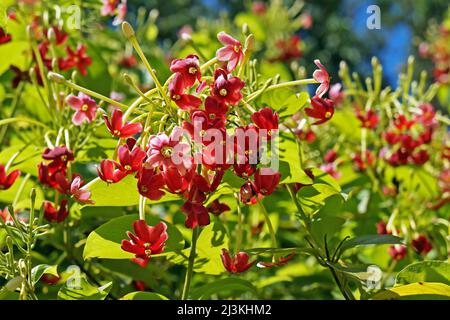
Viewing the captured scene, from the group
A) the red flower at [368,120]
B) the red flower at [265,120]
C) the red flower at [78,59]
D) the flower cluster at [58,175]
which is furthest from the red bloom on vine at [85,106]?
the red flower at [368,120]

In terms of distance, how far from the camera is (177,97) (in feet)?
2.78

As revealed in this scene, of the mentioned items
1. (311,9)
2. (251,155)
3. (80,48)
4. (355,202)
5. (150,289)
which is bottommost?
(150,289)

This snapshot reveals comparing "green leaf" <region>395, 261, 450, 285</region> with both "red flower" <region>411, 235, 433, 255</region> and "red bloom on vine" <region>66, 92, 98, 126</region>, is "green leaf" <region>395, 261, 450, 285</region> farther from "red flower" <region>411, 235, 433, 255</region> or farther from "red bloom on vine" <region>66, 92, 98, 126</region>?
"red bloom on vine" <region>66, 92, 98, 126</region>

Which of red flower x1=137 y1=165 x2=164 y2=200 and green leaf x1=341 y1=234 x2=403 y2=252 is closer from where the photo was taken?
red flower x1=137 y1=165 x2=164 y2=200

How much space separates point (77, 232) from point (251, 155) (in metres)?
0.54

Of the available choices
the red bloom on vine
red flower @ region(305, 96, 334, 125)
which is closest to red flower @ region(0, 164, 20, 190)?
the red bloom on vine

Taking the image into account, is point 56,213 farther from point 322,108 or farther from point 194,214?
point 322,108

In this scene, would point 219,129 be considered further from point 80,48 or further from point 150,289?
point 80,48

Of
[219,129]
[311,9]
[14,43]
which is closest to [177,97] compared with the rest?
[219,129]

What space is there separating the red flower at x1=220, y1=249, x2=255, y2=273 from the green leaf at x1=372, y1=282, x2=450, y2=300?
178mm

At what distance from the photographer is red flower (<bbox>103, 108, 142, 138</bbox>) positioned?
865 millimetres

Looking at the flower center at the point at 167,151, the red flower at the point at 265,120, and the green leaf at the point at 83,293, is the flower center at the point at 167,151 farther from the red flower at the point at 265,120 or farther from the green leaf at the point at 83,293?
the green leaf at the point at 83,293

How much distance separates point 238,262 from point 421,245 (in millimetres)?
530

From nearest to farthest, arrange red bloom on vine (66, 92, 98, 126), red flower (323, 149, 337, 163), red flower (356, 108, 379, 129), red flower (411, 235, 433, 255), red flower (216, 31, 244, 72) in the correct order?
red flower (216, 31, 244, 72), red bloom on vine (66, 92, 98, 126), red flower (411, 235, 433, 255), red flower (356, 108, 379, 129), red flower (323, 149, 337, 163)
